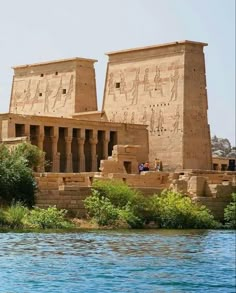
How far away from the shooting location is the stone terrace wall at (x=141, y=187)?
145 ft

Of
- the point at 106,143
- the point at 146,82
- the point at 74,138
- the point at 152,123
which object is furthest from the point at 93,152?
the point at 146,82

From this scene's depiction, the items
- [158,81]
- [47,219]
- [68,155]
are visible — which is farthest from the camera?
[158,81]

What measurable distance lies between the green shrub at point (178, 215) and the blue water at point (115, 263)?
7837 mm

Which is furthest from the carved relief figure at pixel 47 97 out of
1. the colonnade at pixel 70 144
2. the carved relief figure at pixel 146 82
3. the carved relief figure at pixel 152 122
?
the carved relief figure at pixel 152 122

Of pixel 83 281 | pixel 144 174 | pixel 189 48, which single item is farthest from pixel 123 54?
pixel 83 281

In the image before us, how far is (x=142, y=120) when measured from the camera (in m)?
67.6

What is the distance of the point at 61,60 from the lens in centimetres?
7375

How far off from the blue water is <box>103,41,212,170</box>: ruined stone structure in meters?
29.1

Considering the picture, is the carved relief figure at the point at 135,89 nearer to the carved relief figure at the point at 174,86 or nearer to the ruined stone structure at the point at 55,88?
the carved relief figure at the point at 174,86

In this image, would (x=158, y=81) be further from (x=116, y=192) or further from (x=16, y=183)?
(x=16, y=183)

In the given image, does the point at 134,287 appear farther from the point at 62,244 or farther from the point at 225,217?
the point at 225,217

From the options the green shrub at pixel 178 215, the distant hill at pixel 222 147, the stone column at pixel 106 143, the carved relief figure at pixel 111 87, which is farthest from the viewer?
the distant hill at pixel 222 147

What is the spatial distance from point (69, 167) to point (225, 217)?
19391 millimetres

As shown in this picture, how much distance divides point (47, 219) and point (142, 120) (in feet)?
89.7
